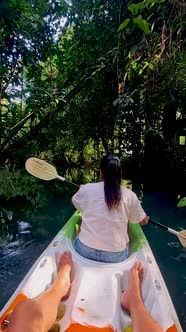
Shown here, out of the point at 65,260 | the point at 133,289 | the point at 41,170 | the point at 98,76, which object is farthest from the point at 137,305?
the point at 98,76

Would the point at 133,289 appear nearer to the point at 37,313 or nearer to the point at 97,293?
the point at 97,293

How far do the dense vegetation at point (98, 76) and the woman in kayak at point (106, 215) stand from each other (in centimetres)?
→ 58

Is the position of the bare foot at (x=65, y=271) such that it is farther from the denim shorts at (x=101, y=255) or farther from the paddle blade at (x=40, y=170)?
the paddle blade at (x=40, y=170)

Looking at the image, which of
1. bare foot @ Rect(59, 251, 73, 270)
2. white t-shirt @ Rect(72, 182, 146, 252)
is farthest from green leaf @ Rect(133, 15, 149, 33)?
bare foot @ Rect(59, 251, 73, 270)

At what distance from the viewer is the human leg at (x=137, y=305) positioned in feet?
5.13

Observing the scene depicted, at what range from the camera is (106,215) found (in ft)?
7.75

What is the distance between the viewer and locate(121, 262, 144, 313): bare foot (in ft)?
6.44

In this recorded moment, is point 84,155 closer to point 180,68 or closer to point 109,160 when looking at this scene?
point 180,68

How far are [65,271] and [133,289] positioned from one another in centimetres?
50

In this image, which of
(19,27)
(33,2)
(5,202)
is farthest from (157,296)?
(5,202)

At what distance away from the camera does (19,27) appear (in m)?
3.95

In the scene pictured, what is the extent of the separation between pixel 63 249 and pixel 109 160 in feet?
2.81

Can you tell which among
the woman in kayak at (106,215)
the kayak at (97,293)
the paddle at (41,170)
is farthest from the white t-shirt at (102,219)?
the paddle at (41,170)

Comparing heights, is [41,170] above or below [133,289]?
above
